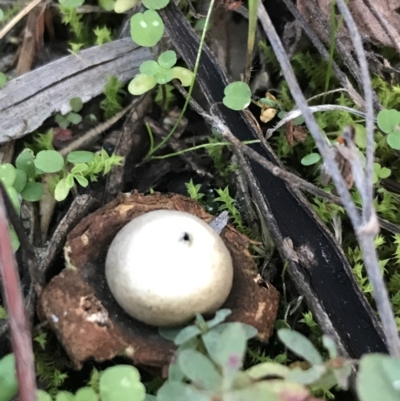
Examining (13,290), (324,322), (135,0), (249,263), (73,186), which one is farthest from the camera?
(135,0)

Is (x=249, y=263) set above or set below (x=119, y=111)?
below

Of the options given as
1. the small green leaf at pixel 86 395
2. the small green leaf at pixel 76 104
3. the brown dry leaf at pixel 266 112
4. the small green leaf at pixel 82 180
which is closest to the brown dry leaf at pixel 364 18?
the brown dry leaf at pixel 266 112

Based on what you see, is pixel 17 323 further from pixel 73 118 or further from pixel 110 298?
pixel 73 118

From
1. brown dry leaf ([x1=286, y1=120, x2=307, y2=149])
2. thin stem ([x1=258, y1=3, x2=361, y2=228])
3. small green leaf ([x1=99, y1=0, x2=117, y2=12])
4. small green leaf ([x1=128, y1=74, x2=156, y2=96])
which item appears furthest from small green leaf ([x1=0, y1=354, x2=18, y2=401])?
small green leaf ([x1=99, y1=0, x2=117, y2=12])

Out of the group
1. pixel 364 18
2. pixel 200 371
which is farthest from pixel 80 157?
pixel 364 18

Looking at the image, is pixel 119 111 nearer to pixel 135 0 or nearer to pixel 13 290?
pixel 135 0

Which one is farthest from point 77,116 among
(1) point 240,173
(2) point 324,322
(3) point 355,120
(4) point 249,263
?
(2) point 324,322
